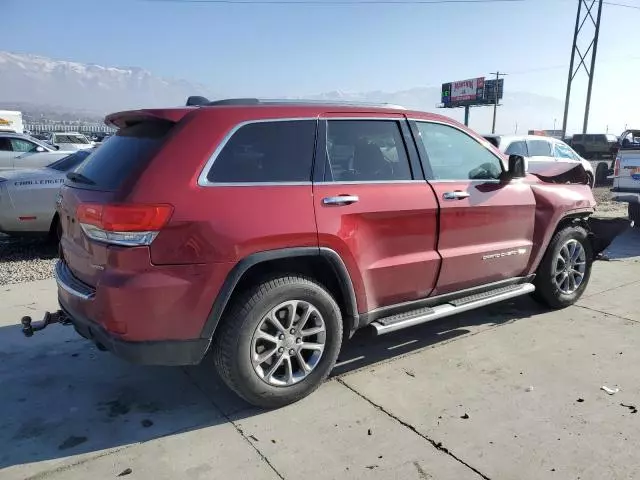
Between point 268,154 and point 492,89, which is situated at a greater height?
point 492,89

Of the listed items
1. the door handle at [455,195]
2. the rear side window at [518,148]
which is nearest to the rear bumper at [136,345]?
the door handle at [455,195]

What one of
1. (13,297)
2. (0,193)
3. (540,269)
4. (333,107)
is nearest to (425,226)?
(333,107)

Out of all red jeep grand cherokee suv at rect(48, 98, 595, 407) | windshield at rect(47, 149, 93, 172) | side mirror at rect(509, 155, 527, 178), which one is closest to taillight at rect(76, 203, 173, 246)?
red jeep grand cherokee suv at rect(48, 98, 595, 407)

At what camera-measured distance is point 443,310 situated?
402cm

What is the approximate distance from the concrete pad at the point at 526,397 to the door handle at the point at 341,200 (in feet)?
4.09

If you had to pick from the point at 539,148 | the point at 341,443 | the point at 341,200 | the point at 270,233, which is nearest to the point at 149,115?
the point at 270,233

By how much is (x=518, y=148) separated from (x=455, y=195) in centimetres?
789

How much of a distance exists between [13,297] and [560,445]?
5157 millimetres

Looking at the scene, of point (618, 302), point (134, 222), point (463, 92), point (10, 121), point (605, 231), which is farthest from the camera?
point (463, 92)

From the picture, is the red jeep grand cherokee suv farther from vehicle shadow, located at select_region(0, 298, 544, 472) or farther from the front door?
vehicle shadow, located at select_region(0, 298, 544, 472)

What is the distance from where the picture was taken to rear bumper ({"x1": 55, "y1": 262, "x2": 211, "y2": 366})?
292cm

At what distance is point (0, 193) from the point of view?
7.07m

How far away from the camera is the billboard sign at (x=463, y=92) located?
69.1 meters

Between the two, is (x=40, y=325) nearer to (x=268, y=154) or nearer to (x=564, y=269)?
(x=268, y=154)
